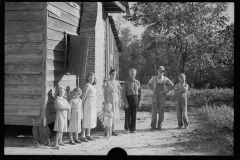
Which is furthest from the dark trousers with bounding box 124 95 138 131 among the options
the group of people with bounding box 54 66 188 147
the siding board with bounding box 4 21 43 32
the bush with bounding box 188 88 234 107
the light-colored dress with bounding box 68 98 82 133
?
the bush with bounding box 188 88 234 107

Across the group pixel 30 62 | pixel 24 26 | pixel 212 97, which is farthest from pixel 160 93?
pixel 212 97

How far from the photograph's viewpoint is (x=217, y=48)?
547 inches

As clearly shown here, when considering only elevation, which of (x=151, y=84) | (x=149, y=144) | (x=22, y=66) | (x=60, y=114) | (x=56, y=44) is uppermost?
(x=56, y=44)

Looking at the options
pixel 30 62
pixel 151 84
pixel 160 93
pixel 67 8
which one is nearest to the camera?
pixel 30 62

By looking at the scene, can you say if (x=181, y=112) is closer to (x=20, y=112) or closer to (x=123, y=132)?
(x=123, y=132)

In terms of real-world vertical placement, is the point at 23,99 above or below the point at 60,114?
above

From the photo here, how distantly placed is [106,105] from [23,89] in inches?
96.1

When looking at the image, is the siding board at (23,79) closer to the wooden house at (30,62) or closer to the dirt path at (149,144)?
the wooden house at (30,62)

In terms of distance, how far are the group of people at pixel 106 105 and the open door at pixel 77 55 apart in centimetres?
50

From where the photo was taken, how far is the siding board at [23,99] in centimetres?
623

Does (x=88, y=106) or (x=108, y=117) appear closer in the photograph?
(x=88, y=106)

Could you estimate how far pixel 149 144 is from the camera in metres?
6.41

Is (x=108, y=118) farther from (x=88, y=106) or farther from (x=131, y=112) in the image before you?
(x=131, y=112)

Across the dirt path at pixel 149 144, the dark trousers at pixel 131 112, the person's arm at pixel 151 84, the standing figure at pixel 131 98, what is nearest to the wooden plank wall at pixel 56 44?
the dirt path at pixel 149 144
